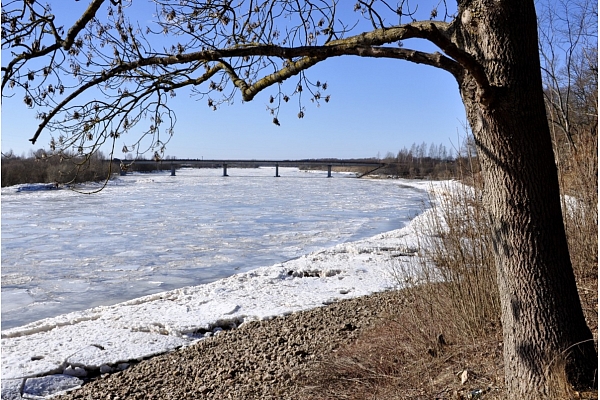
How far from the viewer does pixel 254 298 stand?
8.65 meters

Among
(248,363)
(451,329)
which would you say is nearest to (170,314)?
(248,363)

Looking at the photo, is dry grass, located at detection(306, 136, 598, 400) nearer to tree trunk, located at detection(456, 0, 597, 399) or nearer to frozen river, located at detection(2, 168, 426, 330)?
tree trunk, located at detection(456, 0, 597, 399)

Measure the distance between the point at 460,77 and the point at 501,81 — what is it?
23 centimetres

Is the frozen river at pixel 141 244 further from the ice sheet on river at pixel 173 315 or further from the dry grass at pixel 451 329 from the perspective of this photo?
the dry grass at pixel 451 329

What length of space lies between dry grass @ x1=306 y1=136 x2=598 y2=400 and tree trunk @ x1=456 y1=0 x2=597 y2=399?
56 cm

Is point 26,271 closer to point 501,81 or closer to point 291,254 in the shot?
point 291,254

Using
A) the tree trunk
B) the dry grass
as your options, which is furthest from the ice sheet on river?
the tree trunk

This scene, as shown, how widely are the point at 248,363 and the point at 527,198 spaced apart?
352 cm

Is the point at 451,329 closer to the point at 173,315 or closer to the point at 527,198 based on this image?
the point at 527,198

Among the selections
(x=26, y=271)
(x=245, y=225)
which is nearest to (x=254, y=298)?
(x=26, y=271)

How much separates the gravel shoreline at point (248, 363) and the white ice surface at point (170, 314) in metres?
0.48

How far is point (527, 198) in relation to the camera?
3156 mm

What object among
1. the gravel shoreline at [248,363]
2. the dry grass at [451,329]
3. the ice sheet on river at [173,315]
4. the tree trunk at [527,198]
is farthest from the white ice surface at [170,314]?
the tree trunk at [527,198]

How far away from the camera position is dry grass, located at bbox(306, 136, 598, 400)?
4.20 m
